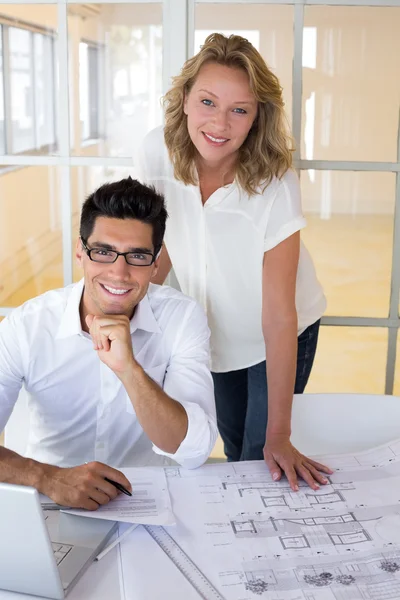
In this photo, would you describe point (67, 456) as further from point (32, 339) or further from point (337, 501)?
point (337, 501)

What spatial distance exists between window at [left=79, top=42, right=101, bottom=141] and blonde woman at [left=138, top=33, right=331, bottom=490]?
0.43 metres

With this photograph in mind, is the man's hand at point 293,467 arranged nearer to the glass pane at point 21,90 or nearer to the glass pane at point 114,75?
the glass pane at point 114,75

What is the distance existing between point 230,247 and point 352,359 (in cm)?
82

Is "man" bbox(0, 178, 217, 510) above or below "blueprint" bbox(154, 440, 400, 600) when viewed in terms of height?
above

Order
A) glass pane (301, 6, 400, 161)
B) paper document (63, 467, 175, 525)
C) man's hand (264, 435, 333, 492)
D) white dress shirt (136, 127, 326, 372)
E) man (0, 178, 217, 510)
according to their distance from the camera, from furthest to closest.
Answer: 1. glass pane (301, 6, 400, 161)
2. white dress shirt (136, 127, 326, 372)
3. man (0, 178, 217, 510)
4. man's hand (264, 435, 333, 492)
5. paper document (63, 467, 175, 525)

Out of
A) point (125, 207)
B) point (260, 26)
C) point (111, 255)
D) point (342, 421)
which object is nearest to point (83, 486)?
point (111, 255)

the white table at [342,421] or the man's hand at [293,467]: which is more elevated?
the man's hand at [293,467]

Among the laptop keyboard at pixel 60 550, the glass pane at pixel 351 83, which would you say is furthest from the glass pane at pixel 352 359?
the laptop keyboard at pixel 60 550

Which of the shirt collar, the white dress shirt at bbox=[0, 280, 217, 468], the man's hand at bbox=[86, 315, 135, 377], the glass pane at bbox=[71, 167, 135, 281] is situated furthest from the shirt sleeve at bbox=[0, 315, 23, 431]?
the glass pane at bbox=[71, 167, 135, 281]

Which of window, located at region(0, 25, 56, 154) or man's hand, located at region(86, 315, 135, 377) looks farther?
window, located at region(0, 25, 56, 154)

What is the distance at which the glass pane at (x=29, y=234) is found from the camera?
259cm

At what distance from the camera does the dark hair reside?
1.76m

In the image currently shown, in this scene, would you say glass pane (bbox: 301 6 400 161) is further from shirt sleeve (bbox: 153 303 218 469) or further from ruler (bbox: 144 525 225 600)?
ruler (bbox: 144 525 225 600)

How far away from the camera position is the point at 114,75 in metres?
2.48
